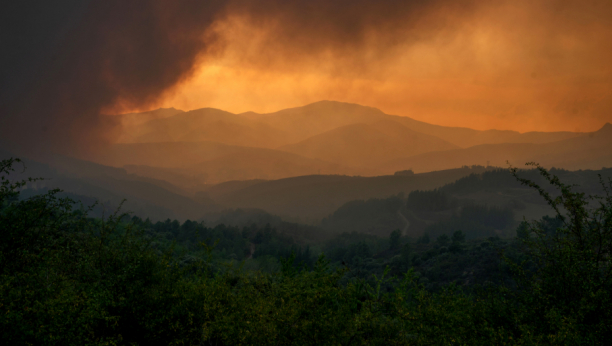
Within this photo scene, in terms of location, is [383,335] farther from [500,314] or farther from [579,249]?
[579,249]

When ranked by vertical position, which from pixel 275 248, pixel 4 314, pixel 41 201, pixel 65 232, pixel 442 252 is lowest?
pixel 275 248

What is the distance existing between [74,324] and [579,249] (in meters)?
16.2

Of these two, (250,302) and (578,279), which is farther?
(250,302)

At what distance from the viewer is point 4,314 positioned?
8.17 meters

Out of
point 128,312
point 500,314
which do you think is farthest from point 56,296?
point 500,314

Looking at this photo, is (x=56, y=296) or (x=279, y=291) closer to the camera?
(x=56, y=296)

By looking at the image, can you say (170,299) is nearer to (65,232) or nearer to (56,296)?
(56,296)

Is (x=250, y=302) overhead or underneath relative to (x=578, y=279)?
underneath

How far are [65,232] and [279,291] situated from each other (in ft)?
32.3

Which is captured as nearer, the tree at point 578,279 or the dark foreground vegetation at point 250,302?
the dark foreground vegetation at point 250,302

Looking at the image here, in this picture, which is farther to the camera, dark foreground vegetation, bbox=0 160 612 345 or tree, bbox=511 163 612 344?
tree, bbox=511 163 612 344

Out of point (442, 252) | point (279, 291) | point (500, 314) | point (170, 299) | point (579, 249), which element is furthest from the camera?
point (442, 252)

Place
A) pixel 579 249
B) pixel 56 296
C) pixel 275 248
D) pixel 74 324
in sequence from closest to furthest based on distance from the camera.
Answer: pixel 74 324 < pixel 56 296 < pixel 579 249 < pixel 275 248

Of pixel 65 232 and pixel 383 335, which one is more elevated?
pixel 65 232
